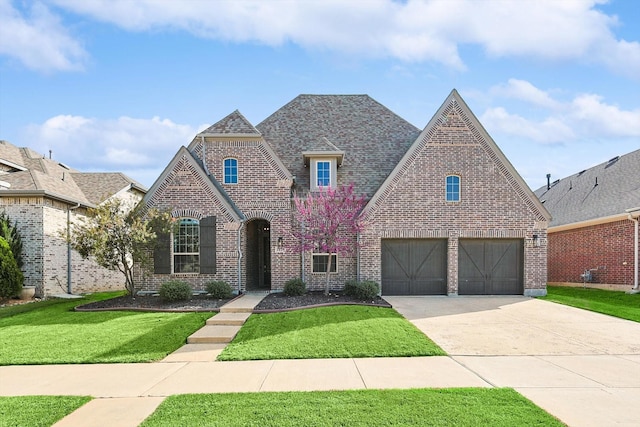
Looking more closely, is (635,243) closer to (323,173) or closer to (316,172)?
(323,173)

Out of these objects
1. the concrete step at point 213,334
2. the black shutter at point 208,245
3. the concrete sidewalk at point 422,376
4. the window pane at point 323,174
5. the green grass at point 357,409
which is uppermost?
the window pane at point 323,174

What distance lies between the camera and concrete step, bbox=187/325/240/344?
8461 mm

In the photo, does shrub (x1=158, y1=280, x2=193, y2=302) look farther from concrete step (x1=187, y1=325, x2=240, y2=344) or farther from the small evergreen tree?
the small evergreen tree

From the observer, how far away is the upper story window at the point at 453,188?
50.0 feet

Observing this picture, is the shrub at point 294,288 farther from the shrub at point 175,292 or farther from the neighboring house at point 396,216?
the shrub at point 175,292

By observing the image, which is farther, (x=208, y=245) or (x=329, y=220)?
(x=208, y=245)

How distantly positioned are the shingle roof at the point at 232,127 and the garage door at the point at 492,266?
9.59m

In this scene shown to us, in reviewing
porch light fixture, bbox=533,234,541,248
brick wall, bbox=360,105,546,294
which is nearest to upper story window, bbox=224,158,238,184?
brick wall, bbox=360,105,546,294

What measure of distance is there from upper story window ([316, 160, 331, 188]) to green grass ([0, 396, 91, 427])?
1175cm

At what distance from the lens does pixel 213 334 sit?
884 cm

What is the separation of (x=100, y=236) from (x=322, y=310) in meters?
7.54

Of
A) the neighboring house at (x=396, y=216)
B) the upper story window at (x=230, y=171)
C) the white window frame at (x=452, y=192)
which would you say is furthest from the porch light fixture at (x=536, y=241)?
the upper story window at (x=230, y=171)

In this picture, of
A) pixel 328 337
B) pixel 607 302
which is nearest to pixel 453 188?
pixel 607 302

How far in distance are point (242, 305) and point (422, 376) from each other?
7.07 meters
